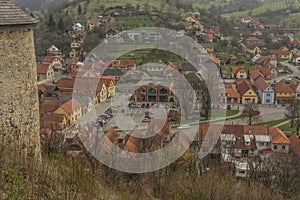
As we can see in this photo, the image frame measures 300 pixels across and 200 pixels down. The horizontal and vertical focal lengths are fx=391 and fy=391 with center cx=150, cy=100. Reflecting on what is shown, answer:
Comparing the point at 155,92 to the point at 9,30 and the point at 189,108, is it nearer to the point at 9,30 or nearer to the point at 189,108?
the point at 189,108

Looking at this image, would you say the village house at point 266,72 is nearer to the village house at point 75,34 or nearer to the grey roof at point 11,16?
the village house at point 75,34

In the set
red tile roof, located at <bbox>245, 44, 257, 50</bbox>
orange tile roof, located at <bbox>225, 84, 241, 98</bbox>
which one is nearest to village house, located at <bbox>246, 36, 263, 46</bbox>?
red tile roof, located at <bbox>245, 44, 257, 50</bbox>

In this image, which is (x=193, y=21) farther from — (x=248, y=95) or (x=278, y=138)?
(x=278, y=138)

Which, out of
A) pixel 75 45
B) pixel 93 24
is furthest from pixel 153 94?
pixel 93 24

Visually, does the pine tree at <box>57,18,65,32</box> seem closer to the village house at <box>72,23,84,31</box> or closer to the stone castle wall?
the village house at <box>72,23,84,31</box>

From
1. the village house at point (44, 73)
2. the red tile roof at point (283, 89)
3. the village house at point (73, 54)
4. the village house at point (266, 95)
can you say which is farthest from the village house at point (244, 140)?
the village house at point (73, 54)

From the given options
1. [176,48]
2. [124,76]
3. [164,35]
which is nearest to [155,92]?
[124,76]

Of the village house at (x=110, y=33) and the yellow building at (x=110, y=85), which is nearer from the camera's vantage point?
the yellow building at (x=110, y=85)
